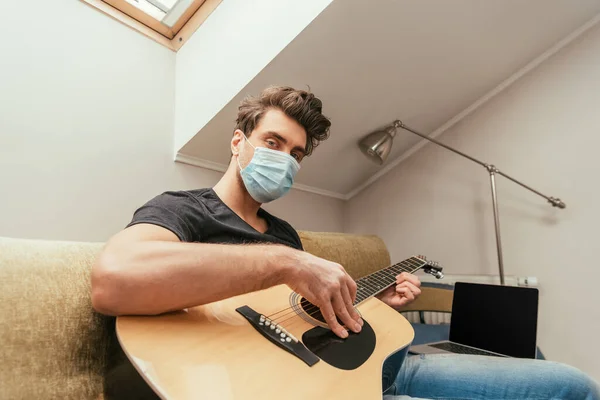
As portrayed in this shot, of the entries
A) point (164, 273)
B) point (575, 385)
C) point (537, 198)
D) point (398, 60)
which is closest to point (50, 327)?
point (164, 273)

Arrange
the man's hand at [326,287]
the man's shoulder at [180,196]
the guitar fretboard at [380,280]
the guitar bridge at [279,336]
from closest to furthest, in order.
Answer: the guitar bridge at [279,336] < the man's hand at [326,287] < the man's shoulder at [180,196] < the guitar fretboard at [380,280]

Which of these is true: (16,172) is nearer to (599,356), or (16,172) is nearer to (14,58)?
(14,58)

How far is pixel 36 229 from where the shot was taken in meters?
0.98

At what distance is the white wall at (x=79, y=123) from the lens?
0.97 metres

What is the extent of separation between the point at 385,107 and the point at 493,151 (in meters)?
0.73

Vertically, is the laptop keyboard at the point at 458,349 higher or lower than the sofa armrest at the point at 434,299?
lower

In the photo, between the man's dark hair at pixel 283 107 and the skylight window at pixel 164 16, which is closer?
the man's dark hair at pixel 283 107

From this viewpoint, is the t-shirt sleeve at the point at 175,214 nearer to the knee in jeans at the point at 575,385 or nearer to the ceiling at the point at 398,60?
the ceiling at the point at 398,60

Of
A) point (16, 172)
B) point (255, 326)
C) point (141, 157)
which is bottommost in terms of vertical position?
point (255, 326)

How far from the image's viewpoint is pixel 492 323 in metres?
1.16

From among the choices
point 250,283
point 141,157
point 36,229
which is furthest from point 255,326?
point 141,157

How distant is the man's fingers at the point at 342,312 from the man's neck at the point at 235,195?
0.42 metres

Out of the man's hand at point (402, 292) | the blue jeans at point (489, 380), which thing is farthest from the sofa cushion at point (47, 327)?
the man's hand at point (402, 292)

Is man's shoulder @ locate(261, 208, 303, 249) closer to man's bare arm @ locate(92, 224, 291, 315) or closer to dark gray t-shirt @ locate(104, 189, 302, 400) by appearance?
dark gray t-shirt @ locate(104, 189, 302, 400)
